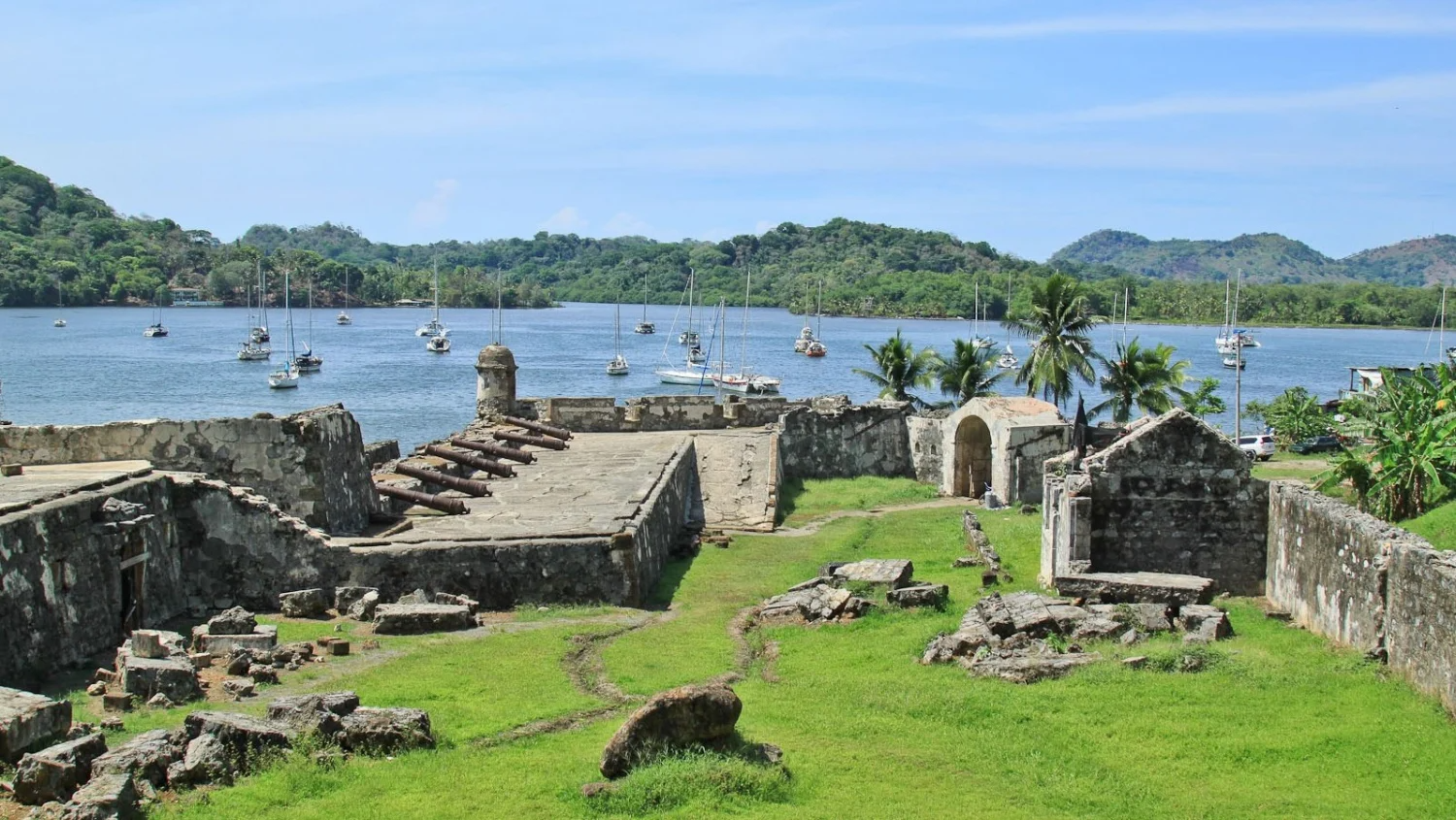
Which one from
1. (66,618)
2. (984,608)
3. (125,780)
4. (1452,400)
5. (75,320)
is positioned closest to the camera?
(125,780)

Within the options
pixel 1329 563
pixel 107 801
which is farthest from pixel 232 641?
pixel 1329 563

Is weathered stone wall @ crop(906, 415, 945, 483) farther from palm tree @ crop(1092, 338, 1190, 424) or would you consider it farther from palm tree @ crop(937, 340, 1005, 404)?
palm tree @ crop(937, 340, 1005, 404)

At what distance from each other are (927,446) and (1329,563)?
1963 centimetres

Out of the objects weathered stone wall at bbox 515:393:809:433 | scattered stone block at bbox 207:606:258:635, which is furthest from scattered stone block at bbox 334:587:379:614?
weathered stone wall at bbox 515:393:809:433

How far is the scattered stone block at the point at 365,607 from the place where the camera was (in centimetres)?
1694

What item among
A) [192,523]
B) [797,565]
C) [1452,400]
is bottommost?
[797,565]

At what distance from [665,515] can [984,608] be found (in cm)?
842

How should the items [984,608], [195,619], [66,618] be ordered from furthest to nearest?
[195,619], [984,608], [66,618]

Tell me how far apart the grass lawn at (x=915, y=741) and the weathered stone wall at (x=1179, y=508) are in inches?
78.8

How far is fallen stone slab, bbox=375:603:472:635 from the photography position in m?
16.2

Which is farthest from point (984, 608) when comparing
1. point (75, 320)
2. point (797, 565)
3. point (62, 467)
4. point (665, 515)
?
point (75, 320)

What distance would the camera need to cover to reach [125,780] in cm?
955

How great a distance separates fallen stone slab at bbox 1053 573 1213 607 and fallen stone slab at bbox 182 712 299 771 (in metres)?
9.62

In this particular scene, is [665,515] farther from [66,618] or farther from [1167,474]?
[66,618]
